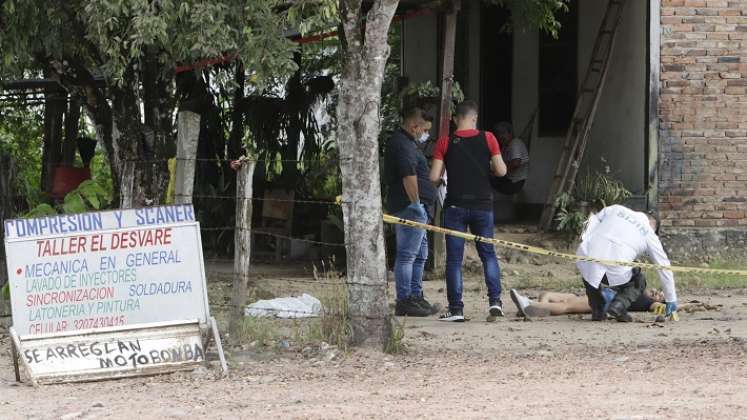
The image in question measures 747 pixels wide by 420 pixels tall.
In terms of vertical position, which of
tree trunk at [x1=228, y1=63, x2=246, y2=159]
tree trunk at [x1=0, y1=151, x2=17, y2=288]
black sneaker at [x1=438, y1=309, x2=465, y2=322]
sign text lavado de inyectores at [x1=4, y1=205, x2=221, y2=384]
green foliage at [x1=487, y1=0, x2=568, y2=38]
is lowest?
black sneaker at [x1=438, y1=309, x2=465, y2=322]

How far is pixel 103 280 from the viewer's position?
793 centimetres

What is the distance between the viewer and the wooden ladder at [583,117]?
14242 millimetres

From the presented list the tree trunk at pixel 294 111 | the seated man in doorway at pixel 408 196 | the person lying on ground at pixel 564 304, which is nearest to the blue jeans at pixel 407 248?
the seated man in doorway at pixel 408 196

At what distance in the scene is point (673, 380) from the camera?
7.30 metres

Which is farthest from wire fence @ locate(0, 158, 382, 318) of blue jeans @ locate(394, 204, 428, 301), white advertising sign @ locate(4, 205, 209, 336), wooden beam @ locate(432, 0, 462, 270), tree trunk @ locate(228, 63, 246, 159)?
white advertising sign @ locate(4, 205, 209, 336)

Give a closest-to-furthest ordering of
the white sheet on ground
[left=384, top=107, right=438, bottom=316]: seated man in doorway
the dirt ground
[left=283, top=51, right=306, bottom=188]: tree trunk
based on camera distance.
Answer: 1. the dirt ground
2. the white sheet on ground
3. [left=384, top=107, right=438, bottom=316]: seated man in doorway
4. [left=283, top=51, right=306, bottom=188]: tree trunk

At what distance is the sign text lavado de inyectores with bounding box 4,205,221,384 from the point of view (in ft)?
25.3

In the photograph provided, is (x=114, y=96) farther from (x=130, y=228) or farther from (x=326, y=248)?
(x=326, y=248)

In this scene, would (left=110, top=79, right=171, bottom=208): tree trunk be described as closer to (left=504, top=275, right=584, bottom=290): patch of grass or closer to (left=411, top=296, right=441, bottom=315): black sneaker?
(left=411, top=296, right=441, bottom=315): black sneaker

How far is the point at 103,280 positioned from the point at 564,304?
4.29 metres

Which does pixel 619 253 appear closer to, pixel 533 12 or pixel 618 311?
pixel 618 311

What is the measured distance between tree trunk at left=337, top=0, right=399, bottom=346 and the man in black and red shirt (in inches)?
59.8

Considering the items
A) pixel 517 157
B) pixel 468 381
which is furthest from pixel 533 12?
pixel 468 381

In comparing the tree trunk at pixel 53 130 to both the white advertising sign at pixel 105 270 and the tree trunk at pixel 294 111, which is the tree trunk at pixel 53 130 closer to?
the tree trunk at pixel 294 111
